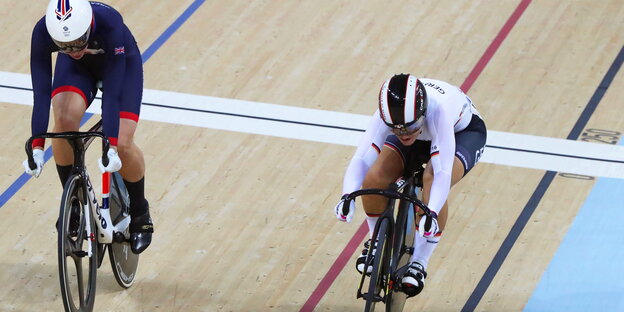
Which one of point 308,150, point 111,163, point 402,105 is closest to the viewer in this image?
point 402,105

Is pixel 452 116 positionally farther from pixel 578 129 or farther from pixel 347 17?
pixel 347 17

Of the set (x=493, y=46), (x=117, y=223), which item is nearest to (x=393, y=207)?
(x=117, y=223)

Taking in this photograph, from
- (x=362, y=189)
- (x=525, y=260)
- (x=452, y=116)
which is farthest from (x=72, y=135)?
(x=525, y=260)

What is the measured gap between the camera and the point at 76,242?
5.34 metres

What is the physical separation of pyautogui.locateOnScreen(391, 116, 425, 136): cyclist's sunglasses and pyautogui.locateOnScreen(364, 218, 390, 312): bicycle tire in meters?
0.35

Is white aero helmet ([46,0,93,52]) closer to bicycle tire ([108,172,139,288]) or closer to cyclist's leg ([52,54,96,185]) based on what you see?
cyclist's leg ([52,54,96,185])

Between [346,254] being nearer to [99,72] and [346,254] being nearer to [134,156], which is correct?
[134,156]

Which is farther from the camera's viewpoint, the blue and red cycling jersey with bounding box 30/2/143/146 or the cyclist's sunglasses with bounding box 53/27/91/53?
the blue and red cycling jersey with bounding box 30/2/143/146

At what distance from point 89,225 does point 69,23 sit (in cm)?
87

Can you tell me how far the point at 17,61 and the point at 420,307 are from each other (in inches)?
130

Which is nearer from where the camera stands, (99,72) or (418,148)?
(418,148)

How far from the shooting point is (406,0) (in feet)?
28.1

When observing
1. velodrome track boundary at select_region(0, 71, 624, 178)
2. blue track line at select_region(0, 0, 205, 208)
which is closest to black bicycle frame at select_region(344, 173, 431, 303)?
velodrome track boundary at select_region(0, 71, 624, 178)

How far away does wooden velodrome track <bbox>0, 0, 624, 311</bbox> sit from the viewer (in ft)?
19.7
